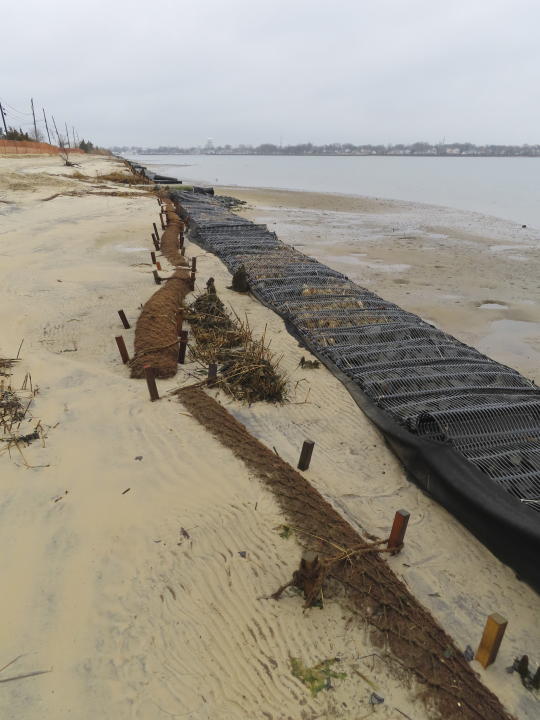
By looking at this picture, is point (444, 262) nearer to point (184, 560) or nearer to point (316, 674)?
point (184, 560)

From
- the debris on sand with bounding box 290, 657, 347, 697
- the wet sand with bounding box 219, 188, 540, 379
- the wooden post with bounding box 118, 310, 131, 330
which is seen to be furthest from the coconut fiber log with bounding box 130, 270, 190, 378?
the wet sand with bounding box 219, 188, 540, 379

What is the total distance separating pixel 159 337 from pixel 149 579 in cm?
407

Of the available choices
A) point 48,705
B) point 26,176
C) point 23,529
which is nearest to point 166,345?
point 23,529

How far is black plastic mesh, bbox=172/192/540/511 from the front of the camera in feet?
15.3

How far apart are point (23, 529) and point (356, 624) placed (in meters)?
2.82

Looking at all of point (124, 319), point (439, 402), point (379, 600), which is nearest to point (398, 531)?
point (379, 600)

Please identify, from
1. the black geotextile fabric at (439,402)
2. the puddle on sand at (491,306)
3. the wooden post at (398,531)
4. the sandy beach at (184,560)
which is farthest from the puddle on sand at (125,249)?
the wooden post at (398,531)

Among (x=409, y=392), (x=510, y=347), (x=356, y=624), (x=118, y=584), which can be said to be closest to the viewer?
(x=356, y=624)

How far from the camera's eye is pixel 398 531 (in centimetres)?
352

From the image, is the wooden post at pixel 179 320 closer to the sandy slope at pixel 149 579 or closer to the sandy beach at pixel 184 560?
the sandy beach at pixel 184 560

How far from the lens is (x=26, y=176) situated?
28.1m

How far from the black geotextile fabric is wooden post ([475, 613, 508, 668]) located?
0.92m

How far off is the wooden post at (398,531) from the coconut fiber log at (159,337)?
367cm

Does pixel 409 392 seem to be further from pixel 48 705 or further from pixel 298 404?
pixel 48 705
